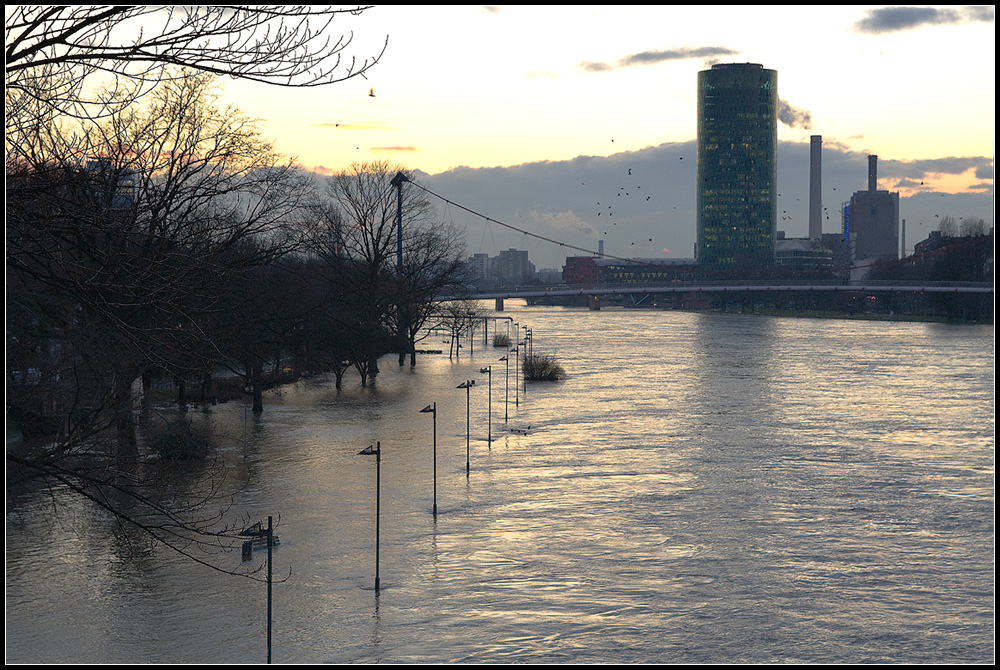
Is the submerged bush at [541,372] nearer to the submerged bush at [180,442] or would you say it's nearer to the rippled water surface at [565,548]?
the rippled water surface at [565,548]

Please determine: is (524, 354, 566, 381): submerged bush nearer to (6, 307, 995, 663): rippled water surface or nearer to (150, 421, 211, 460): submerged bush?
(6, 307, 995, 663): rippled water surface

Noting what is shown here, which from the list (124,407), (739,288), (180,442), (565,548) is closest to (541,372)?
(180,442)

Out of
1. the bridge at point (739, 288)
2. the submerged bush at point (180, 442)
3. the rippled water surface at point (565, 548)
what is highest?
the bridge at point (739, 288)

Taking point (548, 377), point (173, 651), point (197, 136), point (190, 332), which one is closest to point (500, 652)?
point (173, 651)

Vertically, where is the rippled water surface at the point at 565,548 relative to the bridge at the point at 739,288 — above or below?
below

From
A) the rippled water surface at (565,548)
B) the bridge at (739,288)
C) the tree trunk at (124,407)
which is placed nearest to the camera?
the rippled water surface at (565,548)

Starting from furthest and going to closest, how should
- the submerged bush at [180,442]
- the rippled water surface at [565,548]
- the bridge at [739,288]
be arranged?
1. the bridge at [739,288]
2. the submerged bush at [180,442]
3. the rippled water surface at [565,548]

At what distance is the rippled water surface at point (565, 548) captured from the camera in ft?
52.2

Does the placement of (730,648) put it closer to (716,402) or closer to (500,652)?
(500,652)

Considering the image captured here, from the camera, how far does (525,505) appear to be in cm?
2531

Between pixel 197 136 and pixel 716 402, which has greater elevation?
pixel 197 136

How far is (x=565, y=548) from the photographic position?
840 inches

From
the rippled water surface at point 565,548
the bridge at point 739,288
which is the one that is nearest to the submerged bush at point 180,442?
the rippled water surface at point 565,548

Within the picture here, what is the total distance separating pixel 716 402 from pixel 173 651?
37306 mm
